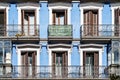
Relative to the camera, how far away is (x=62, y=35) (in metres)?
41.0

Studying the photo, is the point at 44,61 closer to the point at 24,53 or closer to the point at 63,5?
the point at 24,53

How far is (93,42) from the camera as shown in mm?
41062

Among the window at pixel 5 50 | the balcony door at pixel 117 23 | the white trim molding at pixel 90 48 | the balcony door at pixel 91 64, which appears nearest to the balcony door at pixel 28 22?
Answer: the window at pixel 5 50

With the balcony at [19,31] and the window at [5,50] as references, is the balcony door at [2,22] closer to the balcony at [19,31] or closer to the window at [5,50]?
the balcony at [19,31]

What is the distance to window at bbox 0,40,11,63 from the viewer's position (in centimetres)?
4059

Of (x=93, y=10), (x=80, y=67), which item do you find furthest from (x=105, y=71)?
(x=93, y=10)

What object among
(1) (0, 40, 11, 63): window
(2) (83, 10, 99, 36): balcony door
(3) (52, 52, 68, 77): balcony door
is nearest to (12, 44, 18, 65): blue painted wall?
(1) (0, 40, 11, 63): window

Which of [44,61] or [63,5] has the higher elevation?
[63,5]

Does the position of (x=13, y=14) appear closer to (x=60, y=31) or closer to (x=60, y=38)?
(x=60, y=31)

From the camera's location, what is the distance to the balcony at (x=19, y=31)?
40.9m

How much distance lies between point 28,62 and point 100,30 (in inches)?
207

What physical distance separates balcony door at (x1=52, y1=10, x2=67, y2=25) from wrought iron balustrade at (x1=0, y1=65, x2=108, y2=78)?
3.08m

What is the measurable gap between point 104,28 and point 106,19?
718 mm

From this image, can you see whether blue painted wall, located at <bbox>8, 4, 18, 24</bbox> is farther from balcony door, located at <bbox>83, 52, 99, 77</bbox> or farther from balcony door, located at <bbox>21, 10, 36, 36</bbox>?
balcony door, located at <bbox>83, 52, 99, 77</bbox>
